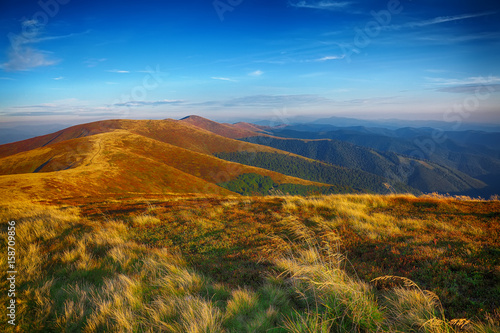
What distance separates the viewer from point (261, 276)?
5.43m

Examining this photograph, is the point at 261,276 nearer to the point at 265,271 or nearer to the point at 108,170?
the point at 265,271

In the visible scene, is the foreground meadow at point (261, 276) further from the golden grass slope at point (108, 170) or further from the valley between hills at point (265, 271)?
the golden grass slope at point (108, 170)

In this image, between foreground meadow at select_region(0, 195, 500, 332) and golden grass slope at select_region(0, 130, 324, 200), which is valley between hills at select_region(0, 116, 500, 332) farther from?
→ golden grass slope at select_region(0, 130, 324, 200)

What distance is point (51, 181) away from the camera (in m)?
40.3

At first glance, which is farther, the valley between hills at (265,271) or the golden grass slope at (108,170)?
the golden grass slope at (108,170)

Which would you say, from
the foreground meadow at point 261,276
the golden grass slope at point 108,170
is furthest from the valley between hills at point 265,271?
the golden grass slope at point 108,170

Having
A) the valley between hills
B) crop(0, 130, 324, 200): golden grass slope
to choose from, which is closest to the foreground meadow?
the valley between hills

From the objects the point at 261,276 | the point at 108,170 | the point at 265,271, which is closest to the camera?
the point at 261,276

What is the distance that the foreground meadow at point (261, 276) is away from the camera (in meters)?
3.62

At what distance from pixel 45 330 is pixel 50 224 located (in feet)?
27.8

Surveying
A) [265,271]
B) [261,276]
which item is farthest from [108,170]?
[261,276]

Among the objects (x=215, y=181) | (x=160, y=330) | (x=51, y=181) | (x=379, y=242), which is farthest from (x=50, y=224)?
(x=215, y=181)

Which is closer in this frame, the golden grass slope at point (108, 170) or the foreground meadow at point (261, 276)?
the foreground meadow at point (261, 276)

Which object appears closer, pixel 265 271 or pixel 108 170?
pixel 265 271
